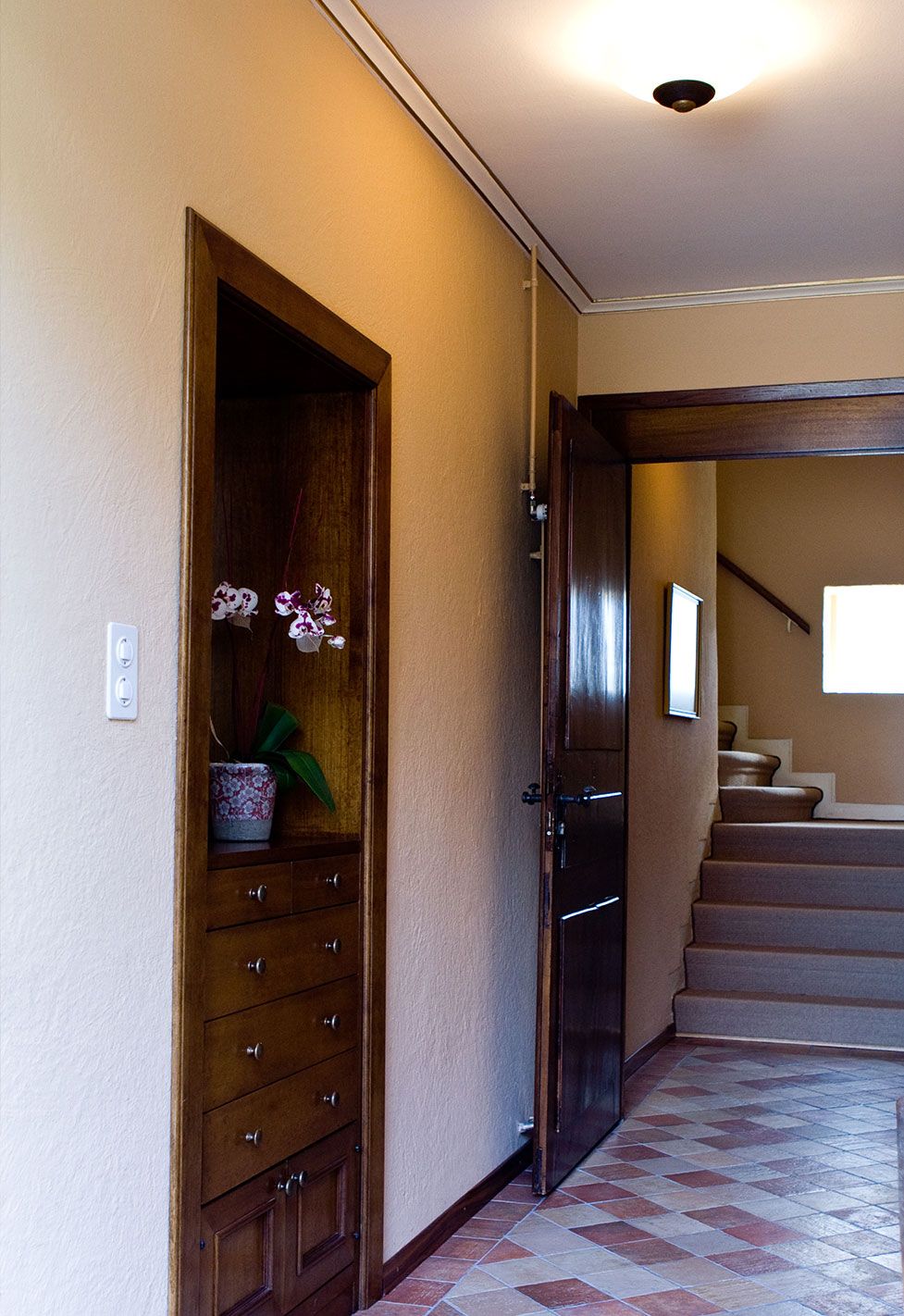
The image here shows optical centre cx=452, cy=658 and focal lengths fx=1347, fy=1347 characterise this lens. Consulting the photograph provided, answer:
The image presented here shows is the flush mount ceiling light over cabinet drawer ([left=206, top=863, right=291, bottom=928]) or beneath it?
over

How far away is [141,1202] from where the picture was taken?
200cm

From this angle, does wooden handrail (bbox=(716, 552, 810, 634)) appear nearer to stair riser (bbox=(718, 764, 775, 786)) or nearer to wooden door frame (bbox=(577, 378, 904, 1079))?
stair riser (bbox=(718, 764, 775, 786))

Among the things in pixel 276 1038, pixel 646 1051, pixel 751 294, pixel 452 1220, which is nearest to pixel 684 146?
pixel 751 294

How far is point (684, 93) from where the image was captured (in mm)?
2902

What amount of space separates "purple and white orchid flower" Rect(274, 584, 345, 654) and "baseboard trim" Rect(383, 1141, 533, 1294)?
1372 millimetres

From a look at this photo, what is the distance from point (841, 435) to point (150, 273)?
280 centimetres

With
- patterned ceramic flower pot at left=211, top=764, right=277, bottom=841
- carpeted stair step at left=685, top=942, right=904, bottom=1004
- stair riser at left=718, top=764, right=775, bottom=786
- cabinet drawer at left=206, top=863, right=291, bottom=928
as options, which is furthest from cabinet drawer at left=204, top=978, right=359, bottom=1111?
stair riser at left=718, top=764, right=775, bottom=786

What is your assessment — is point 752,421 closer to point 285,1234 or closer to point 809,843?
point 809,843

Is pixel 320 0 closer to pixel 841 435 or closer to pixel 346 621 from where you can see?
pixel 346 621

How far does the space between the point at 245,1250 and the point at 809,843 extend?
4630 mm

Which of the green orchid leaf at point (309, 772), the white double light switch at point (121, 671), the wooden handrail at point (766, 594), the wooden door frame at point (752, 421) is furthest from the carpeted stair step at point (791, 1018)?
the white double light switch at point (121, 671)

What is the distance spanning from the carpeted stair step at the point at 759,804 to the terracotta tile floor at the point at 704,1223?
231 cm

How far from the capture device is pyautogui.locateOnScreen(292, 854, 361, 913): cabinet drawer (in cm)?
256

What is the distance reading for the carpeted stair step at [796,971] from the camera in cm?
568
